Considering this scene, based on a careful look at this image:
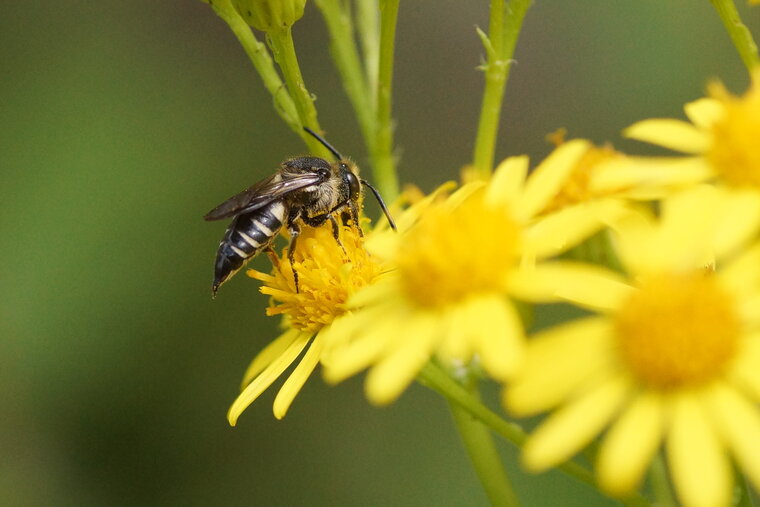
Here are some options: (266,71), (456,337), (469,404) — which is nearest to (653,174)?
(456,337)

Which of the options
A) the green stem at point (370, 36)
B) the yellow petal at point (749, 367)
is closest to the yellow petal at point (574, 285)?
the yellow petal at point (749, 367)

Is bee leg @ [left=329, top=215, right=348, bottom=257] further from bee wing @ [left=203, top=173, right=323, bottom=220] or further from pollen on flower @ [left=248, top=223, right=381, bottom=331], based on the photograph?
bee wing @ [left=203, top=173, right=323, bottom=220]

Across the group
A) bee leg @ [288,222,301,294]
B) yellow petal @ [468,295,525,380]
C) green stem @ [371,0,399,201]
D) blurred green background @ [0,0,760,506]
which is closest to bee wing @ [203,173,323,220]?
bee leg @ [288,222,301,294]

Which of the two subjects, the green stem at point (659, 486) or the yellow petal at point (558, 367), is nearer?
the yellow petal at point (558, 367)

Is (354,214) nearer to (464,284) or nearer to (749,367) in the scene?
(464,284)

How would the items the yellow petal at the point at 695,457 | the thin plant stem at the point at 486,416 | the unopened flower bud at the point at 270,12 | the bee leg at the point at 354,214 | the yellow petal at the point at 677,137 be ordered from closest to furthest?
the yellow petal at the point at 695,457 → the yellow petal at the point at 677,137 → the thin plant stem at the point at 486,416 → the unopened flower bud at the point at 270,12 → the bee leg at the point at 354,214

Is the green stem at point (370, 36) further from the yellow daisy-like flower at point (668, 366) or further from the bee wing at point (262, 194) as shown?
the yellow daisy-like flower at point (668, 366)

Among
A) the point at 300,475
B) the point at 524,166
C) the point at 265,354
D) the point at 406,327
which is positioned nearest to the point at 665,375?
the point at 406,327
